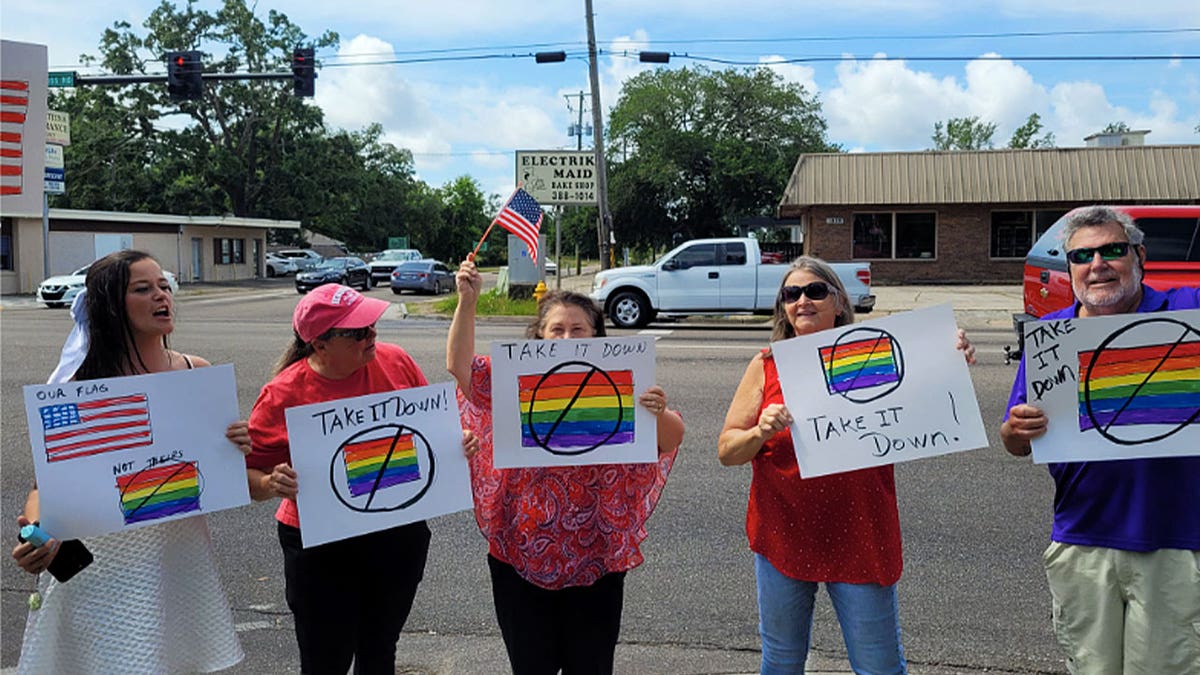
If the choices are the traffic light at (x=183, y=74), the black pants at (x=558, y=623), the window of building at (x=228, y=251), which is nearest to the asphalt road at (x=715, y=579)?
the black pants at (x=558, y=623)

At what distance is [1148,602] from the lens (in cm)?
265

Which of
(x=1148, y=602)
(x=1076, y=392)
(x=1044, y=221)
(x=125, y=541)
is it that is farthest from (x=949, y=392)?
(x=1044, y=221)

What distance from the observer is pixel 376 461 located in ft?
9.77

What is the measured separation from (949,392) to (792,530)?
630 millimetres

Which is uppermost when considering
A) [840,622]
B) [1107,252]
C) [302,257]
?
[302,257]

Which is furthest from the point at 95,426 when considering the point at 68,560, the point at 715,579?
the point at 715,579

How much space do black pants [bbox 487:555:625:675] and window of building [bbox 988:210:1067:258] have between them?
104ft

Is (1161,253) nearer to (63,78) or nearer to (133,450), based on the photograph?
(133,450)

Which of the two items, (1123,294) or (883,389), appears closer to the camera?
(1123,294)

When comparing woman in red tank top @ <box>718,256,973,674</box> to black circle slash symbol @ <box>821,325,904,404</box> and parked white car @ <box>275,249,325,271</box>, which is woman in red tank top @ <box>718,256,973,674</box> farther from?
parked white car @ <box>275,249,325,271</box>

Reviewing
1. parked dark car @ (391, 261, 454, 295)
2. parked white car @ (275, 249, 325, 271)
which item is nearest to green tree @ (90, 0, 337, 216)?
parked white car @ (275, 249, 325, 271)

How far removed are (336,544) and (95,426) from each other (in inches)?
30.5

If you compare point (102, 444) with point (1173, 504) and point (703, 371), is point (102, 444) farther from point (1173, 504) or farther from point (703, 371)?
point (703, 371)

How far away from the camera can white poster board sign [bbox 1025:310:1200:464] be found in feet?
8.88
